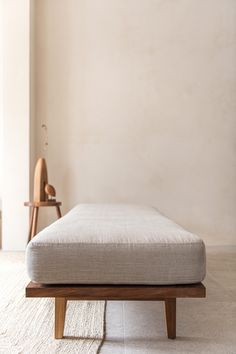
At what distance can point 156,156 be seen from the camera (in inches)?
135

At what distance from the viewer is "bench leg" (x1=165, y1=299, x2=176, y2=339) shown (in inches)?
56.0

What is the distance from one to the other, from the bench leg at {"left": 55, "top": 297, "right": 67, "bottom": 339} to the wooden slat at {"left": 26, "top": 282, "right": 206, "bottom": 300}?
9cm

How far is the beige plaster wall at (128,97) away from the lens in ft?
11.2

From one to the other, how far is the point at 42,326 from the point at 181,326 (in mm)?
536

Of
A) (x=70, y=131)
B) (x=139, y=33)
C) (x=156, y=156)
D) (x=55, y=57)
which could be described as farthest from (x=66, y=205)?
(x=139, y=33)

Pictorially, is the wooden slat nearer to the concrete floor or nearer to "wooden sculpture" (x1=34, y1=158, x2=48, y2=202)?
the concrete floor

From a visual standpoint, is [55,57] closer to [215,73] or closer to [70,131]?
[70,131]

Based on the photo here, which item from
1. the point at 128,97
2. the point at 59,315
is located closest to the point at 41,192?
the point at 128,97

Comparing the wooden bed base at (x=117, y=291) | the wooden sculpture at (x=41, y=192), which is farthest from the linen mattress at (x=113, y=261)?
the wooden sculpture at (x=41, y=192)

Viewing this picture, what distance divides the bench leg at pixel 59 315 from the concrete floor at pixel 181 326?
0.53 ft

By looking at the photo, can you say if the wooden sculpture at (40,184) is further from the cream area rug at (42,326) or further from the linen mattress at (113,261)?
the linen mattress at (113,261)

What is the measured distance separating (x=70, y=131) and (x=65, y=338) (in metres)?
2.22

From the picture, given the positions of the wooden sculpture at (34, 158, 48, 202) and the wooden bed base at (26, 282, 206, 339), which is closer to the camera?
the wooden bed base at (26, 282, 206, 339)

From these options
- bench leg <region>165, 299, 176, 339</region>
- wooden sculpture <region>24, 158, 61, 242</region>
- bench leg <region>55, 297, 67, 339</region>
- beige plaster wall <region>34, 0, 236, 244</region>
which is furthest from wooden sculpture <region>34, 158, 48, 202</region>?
bench leg <region>165, 299, 176, 339</region>
